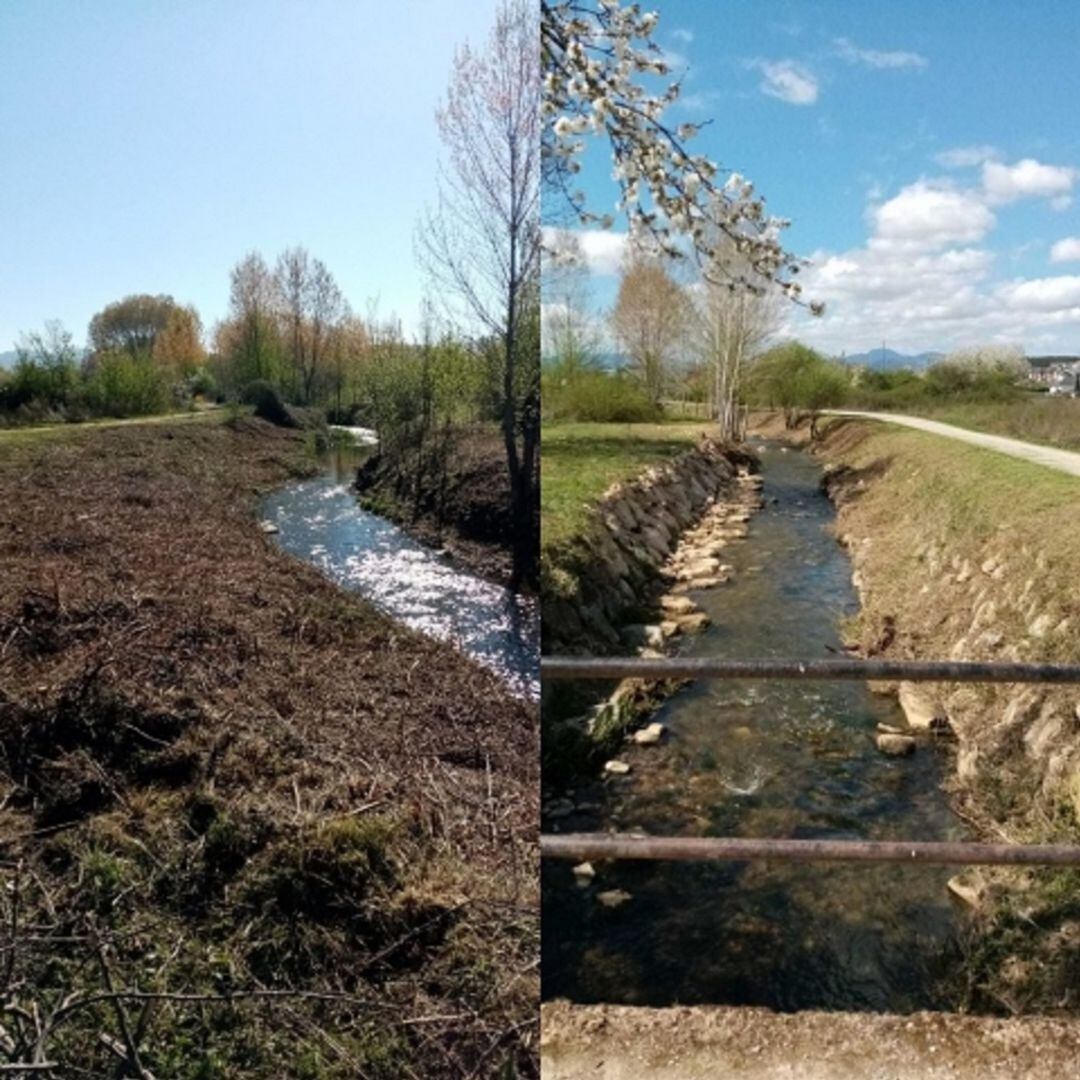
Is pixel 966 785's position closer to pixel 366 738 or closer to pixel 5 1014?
pixel 366 738

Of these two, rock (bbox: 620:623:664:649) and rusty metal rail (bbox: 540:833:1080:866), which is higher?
rusty metal rail (bbox: 540:833:1080:866)

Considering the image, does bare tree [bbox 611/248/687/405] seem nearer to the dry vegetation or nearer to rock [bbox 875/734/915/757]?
the dry vegetation

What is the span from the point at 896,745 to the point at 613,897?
2.00 metres

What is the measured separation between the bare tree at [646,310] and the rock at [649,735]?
7.82ft

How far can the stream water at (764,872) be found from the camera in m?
3.22

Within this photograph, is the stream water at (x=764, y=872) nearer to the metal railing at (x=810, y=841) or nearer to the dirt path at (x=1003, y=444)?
the metal railing at (x=810, y=841)

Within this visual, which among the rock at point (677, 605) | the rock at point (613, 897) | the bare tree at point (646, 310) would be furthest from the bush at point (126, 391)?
the rock at point (677, 605)

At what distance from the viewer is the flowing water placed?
181 cm

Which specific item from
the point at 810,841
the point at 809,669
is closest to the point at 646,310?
the point at 809,669

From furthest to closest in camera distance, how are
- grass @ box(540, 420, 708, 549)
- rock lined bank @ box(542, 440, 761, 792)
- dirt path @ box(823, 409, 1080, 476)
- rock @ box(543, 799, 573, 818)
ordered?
dirt path @ box(823, 409, 1080, 476), rock lined bank @ box(542, 440, 761, 792), rock @ box(543, 799, 573, 818), grass @ box(540, 420, 708, 549)

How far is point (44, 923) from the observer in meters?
1.28

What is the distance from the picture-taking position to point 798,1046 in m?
1.33

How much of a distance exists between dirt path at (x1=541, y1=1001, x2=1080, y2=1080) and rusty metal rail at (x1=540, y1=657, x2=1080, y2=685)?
46 cm

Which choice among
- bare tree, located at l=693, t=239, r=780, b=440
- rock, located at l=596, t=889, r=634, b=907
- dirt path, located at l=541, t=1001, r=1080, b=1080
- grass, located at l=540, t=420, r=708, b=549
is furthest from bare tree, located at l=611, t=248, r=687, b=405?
rock, located at l=596, t=889, r=634, b=907
